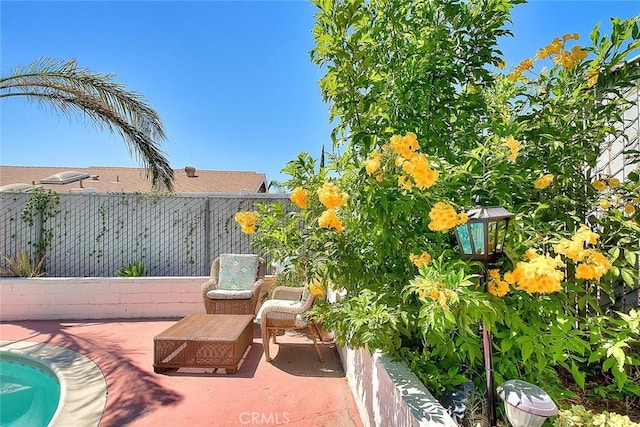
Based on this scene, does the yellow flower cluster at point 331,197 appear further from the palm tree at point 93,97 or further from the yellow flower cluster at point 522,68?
the palm tree at point 93,97

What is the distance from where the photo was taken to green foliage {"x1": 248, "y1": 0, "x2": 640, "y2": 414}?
1.82 m

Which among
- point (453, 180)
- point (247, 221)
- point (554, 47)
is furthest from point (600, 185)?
point (247, 221)

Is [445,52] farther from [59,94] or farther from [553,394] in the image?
[59,94]

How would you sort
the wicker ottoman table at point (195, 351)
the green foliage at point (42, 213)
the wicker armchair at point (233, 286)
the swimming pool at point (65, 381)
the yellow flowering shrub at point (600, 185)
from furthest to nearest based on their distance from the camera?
the green foliage at point (42, 213), the wicker armchair at point (233, 286), the wicker ottoman table at point (195, 351), the swimming pool at point (65, 381), the yellow flowering shrub at point (600, 185)

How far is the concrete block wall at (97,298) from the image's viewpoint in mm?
6066

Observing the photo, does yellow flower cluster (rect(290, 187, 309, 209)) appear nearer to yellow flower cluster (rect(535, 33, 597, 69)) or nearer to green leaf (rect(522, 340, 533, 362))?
green leaf (rect(522, 340, 533, 362))

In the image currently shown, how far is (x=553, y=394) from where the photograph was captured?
1.97m

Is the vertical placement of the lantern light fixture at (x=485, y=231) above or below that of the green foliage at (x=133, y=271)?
above

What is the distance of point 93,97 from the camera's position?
5.85m

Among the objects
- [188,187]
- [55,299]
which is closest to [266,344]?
[55,299]

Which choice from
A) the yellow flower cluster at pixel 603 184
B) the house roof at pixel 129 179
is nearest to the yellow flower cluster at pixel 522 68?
the yellow flower cluster at pixel 603 184

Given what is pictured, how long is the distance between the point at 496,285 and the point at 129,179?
1374 centimetres

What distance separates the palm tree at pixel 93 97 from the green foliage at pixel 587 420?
673cm

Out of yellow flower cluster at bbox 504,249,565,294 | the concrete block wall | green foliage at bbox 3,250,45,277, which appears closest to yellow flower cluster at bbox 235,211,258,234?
yellow flower cluster at bbox 504,249,565,294
